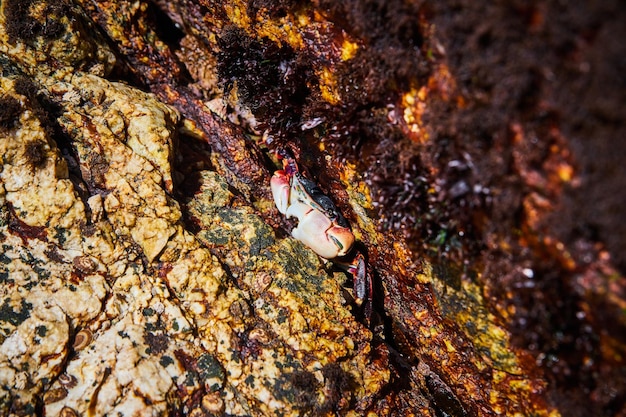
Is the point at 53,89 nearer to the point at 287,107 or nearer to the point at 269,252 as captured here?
the point at 287,107

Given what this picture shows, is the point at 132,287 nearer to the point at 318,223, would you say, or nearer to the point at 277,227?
the point at 277,227

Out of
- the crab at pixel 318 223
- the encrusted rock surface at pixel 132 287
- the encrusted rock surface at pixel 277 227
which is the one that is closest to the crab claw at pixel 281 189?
the crab at pixel 318 223

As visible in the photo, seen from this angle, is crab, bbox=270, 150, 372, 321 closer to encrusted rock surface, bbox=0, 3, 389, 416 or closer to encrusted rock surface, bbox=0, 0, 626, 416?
encrusted rock surface, bbox=0, 0, 626, 416

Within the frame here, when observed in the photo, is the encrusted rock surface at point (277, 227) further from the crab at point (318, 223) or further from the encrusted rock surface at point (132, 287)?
the crab at point (318, 223)

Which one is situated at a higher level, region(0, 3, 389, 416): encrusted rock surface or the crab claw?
the crab claw

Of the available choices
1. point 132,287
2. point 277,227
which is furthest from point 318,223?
point 132,287

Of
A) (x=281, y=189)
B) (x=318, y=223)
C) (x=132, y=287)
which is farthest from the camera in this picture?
(x=281, y=189)

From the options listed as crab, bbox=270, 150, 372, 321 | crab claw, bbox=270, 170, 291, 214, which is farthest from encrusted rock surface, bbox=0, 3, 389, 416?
crab claw, bbox=270, 170, 291, 214

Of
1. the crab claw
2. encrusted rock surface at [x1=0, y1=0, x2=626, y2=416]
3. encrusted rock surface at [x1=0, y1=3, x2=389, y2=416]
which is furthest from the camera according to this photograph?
the crab claw
